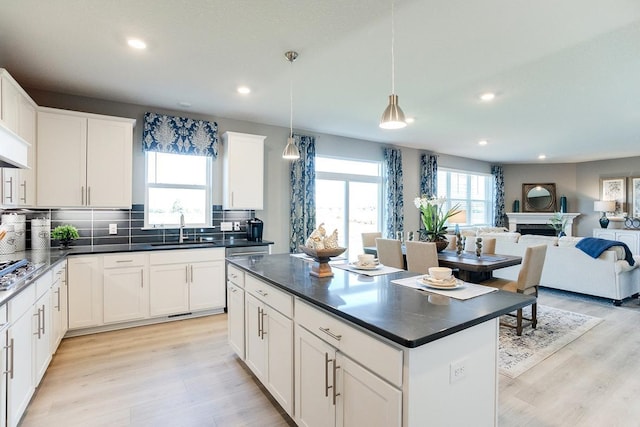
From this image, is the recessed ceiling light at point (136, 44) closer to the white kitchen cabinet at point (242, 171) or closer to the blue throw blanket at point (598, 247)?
the white kitchen cabinet at point (242, 171)

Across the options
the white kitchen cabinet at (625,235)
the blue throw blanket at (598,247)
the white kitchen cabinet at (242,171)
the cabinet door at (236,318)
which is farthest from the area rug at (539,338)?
the white kitchen cabinet at (625,235)

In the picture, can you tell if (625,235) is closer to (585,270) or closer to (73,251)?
(585,270)

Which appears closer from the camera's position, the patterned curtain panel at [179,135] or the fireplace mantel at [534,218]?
the patterned curtain panel at [179,135]

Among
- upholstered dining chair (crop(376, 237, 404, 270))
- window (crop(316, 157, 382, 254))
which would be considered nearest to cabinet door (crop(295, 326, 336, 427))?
upholstered dining chair (crop(376, 237, 404, 270))

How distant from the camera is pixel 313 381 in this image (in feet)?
5.65

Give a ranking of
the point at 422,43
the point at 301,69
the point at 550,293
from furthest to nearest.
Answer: the point at 550,293, the point at 301,69, the point at 422,43

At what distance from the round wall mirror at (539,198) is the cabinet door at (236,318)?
9.06m

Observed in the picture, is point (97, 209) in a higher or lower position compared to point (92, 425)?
higher

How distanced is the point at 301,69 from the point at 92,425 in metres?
3.19

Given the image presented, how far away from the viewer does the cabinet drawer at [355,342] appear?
1253mm

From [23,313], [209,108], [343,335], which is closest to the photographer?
[343,335]

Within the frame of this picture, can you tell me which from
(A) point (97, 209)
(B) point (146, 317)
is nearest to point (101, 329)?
(B) point (146, 317)

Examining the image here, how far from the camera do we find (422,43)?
2.61 metres

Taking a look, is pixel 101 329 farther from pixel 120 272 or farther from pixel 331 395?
pixel 331 395
